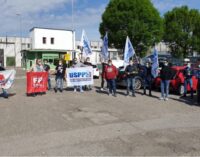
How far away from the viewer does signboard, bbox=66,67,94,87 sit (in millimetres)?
15250

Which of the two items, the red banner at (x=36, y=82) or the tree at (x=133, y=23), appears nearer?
the red banner at (x=36, y=82)

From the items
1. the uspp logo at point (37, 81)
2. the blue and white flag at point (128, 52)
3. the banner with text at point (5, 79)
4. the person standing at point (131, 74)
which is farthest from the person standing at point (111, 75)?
the banner with text at point (5, 79)

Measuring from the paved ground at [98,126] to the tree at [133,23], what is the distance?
24.7 meters

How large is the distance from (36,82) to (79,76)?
2.30 m

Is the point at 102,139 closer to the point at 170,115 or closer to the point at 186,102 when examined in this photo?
the point at 170,115

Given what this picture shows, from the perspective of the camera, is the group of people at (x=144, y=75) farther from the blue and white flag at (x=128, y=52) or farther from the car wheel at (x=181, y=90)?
the blue and white flag at (x=128, y=52)

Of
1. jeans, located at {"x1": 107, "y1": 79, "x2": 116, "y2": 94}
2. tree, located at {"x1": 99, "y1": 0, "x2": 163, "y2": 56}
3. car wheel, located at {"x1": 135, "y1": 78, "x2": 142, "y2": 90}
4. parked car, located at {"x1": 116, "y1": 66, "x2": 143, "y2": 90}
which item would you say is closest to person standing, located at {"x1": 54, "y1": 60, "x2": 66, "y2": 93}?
jeans, located at {"x1": 107, "y1": 79, "x2": 116, "y2": 94}

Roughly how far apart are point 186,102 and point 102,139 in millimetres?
6450

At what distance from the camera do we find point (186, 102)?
41.2ft

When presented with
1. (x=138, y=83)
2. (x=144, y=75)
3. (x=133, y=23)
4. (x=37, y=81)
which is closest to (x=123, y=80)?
(x=138, y=83)

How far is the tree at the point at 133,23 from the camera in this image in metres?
37.1

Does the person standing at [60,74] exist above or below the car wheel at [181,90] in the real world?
above

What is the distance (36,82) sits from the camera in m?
14.1

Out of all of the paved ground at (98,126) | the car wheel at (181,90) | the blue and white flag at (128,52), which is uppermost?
the blue and white flag at (128,52)
